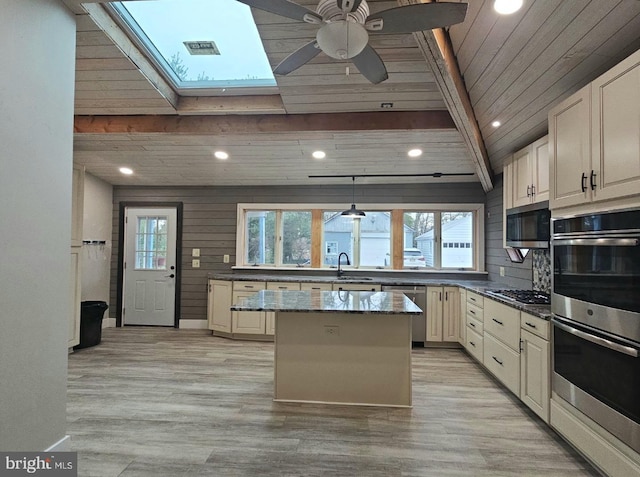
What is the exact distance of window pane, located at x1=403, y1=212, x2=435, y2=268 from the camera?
5.28m

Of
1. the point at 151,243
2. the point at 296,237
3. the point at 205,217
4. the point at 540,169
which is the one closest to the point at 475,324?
the point at 540,169

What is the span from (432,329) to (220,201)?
144 inches

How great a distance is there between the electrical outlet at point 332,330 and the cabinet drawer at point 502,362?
1466 mm

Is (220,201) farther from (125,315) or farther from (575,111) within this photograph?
(575,111)

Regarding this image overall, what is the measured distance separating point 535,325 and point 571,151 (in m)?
1.24

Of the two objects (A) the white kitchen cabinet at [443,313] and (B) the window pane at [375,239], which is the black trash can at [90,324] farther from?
(A) the white kitchen cabinet at [443,313]

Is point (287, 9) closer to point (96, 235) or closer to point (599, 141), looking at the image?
point (599, 141)

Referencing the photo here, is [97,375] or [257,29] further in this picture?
[97,375]

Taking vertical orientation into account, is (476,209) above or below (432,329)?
above

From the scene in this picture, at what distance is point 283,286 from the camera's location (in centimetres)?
484

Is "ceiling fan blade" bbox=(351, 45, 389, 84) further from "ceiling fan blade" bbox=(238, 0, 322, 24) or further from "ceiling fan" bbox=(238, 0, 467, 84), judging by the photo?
"ceiling fan blade" bbox=(238, 0, 322, 24)

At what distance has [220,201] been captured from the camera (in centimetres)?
553

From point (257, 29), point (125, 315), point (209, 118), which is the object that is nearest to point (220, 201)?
point (209, 118)

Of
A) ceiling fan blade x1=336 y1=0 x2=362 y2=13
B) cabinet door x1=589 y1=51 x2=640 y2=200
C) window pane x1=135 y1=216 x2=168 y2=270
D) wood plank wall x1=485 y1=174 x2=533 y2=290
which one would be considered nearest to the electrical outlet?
cabinet door x1=589 y1=51 x2=640 y2=200
